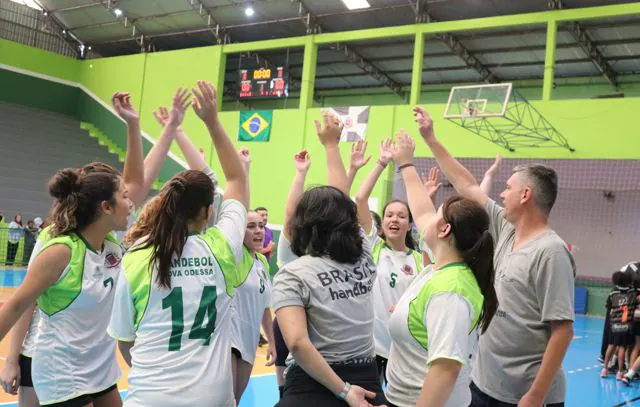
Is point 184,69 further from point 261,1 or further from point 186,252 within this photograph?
point 186,252

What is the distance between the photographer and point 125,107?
3176 millimetres

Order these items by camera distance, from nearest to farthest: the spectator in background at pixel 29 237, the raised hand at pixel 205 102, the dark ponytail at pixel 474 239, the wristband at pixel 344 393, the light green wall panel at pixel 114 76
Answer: the wristband at pixel 344 393, the dark ponytail at pixel 474 239, the raised hand at pixel 205 102, the spectator in background at pixel 29 237, the light green wall panel at pixel 114 76

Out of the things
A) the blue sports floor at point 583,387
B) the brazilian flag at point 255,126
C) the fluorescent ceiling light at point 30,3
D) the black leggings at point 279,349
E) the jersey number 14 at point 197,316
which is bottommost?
the blue sports floor at point 583,387

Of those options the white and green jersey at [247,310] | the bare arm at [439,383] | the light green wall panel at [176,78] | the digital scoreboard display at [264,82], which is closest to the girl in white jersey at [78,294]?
the white and green jersey at [247,310]

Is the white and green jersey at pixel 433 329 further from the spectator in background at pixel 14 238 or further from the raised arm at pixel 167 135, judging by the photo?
the spectator in background at pixel 14 238

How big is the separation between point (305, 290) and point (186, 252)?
45cm

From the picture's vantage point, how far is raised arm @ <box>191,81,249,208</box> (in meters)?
2.66

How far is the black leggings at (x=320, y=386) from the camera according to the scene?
229 cm

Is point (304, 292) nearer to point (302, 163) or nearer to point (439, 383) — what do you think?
point (439, 383)

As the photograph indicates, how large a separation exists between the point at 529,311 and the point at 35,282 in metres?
2.04

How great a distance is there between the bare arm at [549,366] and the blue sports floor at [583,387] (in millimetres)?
3636

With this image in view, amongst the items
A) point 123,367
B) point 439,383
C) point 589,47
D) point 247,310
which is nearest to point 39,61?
point 589,47

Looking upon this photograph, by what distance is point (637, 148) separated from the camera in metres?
14.5

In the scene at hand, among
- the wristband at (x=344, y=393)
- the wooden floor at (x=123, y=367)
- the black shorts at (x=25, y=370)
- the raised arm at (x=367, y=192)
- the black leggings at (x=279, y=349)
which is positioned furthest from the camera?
the wooden floor at (x=123, y=367)
